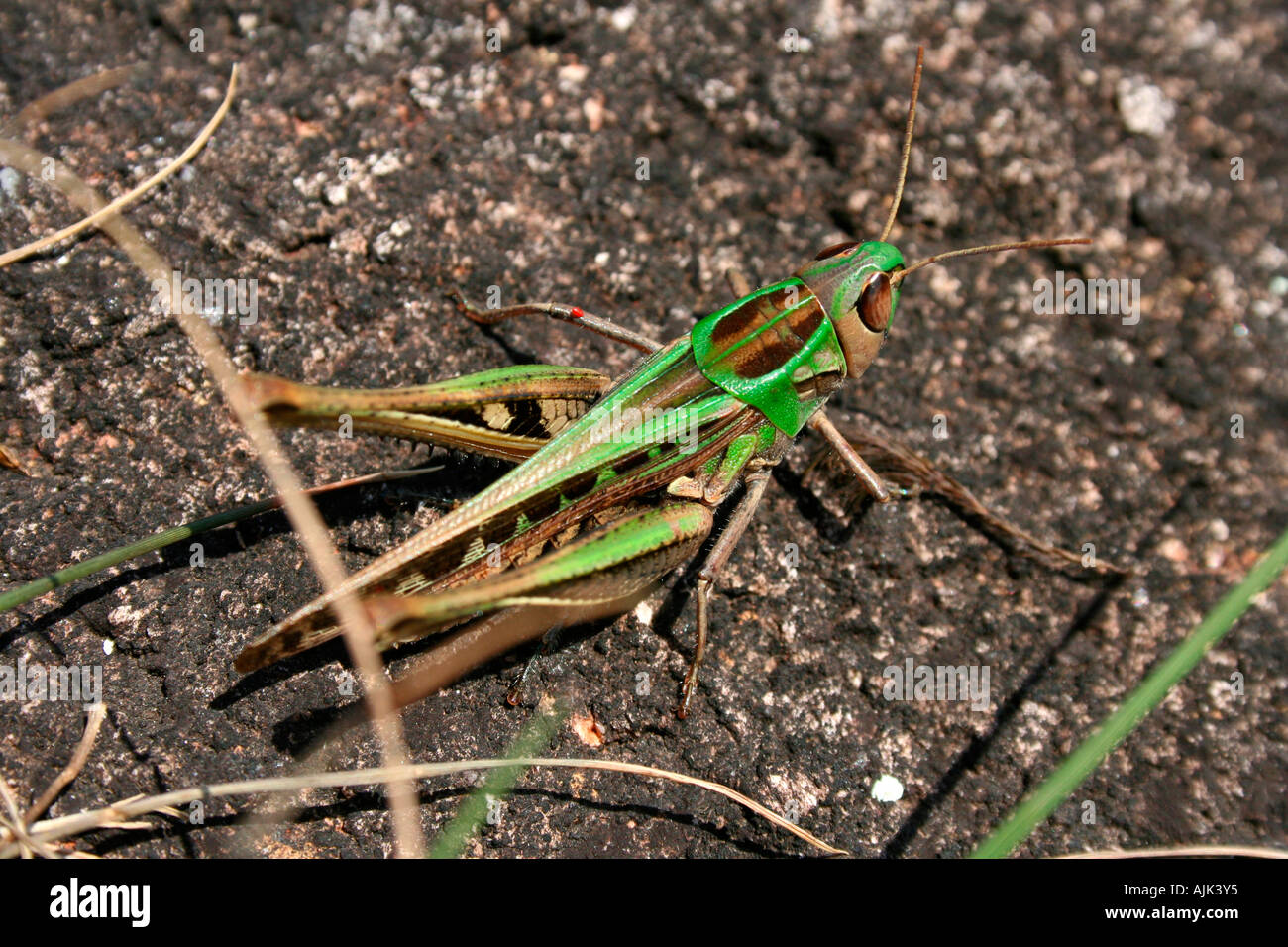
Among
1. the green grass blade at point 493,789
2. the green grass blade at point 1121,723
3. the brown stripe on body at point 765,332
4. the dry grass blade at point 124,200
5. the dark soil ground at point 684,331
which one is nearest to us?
the green grass blade at point 1121,723

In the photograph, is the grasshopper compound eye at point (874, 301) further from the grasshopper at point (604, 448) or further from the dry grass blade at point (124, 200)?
the dry grass blade at point (124, 200)

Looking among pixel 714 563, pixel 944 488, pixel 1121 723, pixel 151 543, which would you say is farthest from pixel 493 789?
pixel 944 488

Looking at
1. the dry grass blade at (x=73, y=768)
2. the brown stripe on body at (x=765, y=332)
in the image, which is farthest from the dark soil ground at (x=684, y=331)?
the brown stripe on body at (x=765, y=332)

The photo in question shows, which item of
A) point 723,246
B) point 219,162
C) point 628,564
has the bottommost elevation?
point 628,564

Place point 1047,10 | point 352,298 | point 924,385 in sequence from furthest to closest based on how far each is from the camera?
1. point 1047,10
2. point 924,385
3. point 352,298

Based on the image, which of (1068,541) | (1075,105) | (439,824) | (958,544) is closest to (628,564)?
(439,824)

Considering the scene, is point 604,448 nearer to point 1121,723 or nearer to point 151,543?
point 151,543

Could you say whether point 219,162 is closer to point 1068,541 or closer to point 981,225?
point 981,225

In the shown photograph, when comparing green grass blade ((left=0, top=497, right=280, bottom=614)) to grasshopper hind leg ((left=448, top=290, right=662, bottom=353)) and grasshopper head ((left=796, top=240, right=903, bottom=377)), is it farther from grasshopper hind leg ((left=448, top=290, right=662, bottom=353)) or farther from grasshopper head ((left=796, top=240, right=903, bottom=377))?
grasshopper head ((left=796, top=240, right=903, bottom=377))
